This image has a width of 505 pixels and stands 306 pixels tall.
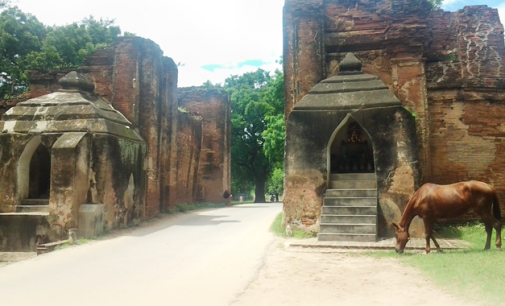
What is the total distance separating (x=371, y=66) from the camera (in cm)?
1117

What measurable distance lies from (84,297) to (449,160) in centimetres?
901

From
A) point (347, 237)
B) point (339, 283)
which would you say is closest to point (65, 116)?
point (347, 237)

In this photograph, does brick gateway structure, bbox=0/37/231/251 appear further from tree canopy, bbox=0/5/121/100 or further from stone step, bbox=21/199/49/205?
tree canopy, bbox=0/5/121/100

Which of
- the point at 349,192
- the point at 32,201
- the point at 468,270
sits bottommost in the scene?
the point at 468,270

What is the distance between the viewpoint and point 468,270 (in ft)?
18.3

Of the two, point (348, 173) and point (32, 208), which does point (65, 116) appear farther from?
point (348, 173)

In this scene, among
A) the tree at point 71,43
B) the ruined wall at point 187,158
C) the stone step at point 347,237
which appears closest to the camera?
the stone step at point 347,237

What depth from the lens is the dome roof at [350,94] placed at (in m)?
9.31

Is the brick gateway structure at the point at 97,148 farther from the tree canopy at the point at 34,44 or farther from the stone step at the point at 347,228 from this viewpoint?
the tree canopy at the point at 34,44

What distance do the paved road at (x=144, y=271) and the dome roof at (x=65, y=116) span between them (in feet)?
9.78

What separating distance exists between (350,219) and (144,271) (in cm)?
432

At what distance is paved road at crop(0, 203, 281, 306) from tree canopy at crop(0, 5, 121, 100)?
17.8 m

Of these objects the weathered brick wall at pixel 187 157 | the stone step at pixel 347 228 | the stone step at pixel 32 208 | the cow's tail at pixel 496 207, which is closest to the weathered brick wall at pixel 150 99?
the weathered brick wall at pixel 187 157

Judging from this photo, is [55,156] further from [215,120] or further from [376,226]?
[215,120]
